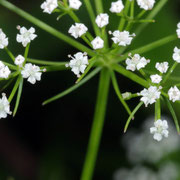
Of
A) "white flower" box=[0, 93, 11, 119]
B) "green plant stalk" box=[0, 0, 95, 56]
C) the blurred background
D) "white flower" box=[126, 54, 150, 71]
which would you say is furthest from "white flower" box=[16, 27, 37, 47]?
the blurred background

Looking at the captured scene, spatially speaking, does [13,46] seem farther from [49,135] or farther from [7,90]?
[49,135]

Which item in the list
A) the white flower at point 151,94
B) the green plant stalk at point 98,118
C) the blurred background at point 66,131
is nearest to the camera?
the white flower at point 151,94

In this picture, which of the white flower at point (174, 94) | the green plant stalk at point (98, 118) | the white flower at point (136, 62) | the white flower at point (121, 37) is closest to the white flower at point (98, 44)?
the white flower at point (121, 37)

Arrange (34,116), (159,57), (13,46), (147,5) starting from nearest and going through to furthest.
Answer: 1. (147,5)
2. (159,57)
3. (13,46)
4. (34,116)

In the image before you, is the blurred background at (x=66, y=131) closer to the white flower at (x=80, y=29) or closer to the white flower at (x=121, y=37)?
the white flower at (x=121, y=37)

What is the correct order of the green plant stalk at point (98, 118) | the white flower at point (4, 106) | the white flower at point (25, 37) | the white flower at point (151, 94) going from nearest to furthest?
the white flower at point (151, 94) < the white flower at point (4, 106) < the white flower at point (25, 37) < the green plant stalk at point (98, 118)

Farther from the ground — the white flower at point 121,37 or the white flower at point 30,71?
the white flower at point 121,37

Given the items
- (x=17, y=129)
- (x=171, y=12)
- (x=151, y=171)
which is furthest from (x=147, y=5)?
(x=17, y=129)

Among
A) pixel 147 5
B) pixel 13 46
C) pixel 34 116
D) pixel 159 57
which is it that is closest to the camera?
pixel 147 5
